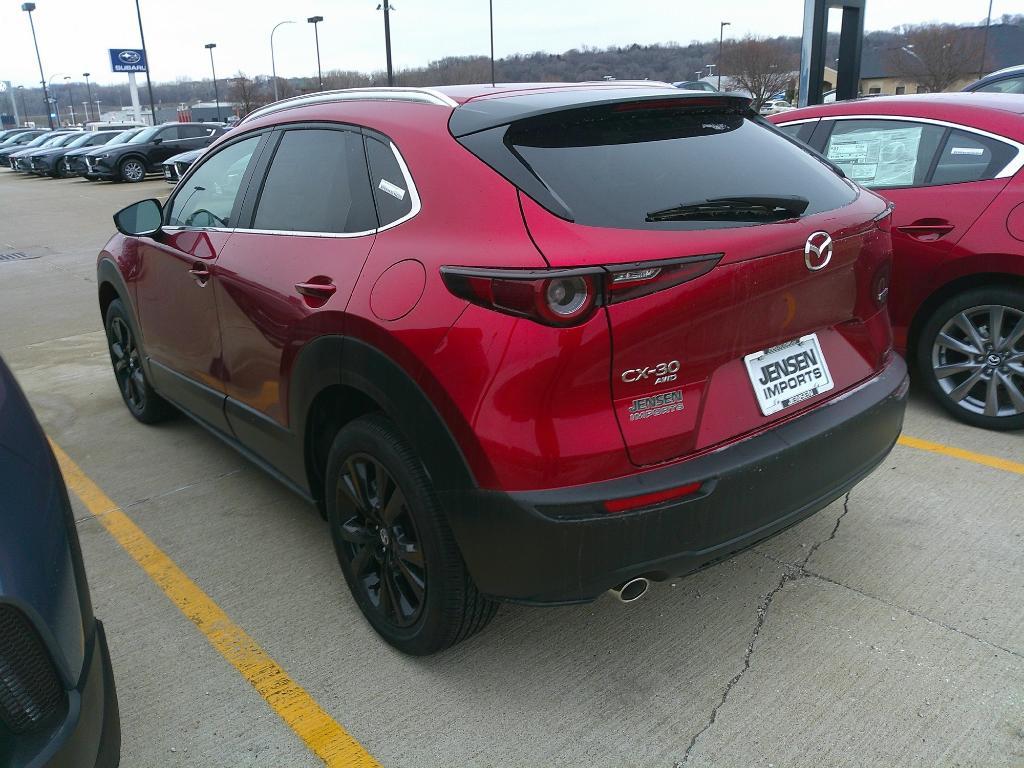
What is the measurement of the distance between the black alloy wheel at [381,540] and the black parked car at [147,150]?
24.0 metres

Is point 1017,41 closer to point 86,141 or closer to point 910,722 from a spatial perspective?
point 86,141

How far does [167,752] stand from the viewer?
2336 millimetres

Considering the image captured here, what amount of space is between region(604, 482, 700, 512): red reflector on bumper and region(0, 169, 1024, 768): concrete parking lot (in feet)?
2.35

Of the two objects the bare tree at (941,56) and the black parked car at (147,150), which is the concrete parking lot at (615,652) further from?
the bare tree at (941,56)

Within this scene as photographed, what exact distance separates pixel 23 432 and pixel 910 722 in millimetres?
2366

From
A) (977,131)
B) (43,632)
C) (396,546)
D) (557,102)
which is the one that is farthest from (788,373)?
(977,131)

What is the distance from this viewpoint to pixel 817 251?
7.84 ft

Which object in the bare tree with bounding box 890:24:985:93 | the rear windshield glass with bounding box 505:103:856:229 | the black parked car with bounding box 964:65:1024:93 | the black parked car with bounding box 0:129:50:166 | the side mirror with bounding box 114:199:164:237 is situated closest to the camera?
the rear windshield glass with bounding box 505:103:856:229

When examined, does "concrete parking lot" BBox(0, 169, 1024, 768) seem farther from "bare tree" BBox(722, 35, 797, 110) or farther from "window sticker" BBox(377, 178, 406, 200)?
"bare tree" BBox(722, 35, 797, 110)

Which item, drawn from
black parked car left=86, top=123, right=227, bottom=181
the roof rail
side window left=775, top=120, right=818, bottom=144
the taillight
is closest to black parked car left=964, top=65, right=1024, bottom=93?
side window left=775, top=120, right=818, bottom=144

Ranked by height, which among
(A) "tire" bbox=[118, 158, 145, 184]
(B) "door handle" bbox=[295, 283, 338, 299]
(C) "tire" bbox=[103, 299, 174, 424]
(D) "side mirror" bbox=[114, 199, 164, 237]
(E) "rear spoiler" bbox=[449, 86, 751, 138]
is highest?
(E) "rear spoiler" bbox=[449, 86, 751, 138]

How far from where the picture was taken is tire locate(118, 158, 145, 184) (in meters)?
24.9

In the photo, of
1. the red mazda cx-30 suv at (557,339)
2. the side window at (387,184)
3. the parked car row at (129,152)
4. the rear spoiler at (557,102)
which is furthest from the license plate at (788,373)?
the parked car row at (129,152)

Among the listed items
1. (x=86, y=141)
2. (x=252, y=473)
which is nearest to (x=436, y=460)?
(x=252, y=473)
